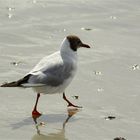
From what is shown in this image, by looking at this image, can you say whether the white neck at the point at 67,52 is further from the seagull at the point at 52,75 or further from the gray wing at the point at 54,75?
the gray wing at the point at 54,75

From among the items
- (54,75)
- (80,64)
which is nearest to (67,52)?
(54,75)

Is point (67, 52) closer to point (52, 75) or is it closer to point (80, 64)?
point (52, 75)

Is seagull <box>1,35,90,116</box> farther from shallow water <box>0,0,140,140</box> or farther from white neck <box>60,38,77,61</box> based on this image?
shallow water <box>0,0,140,140</box>

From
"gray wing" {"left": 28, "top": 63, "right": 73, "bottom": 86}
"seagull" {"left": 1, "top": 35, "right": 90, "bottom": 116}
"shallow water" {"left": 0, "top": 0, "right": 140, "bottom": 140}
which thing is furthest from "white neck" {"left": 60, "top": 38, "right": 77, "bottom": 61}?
"shallow water" {"left": 0, "top": 0, "right": 140, "bottom": 140}

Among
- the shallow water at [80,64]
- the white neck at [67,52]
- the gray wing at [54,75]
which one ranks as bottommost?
the shallow water at [80,64]

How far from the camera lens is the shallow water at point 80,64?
7.68 m

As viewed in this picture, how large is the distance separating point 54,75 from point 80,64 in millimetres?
1661

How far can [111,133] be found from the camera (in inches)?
294

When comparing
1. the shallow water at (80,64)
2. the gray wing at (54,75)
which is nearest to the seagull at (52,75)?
the gray wing at (54,75)

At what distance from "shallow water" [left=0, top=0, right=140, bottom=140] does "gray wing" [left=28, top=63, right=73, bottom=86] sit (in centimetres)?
35

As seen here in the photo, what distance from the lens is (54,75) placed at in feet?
26.9

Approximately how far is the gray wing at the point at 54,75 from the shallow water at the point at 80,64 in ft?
1.16

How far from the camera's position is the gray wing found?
8.04m

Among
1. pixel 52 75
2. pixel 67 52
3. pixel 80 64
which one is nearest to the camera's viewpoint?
pixel 52 75
